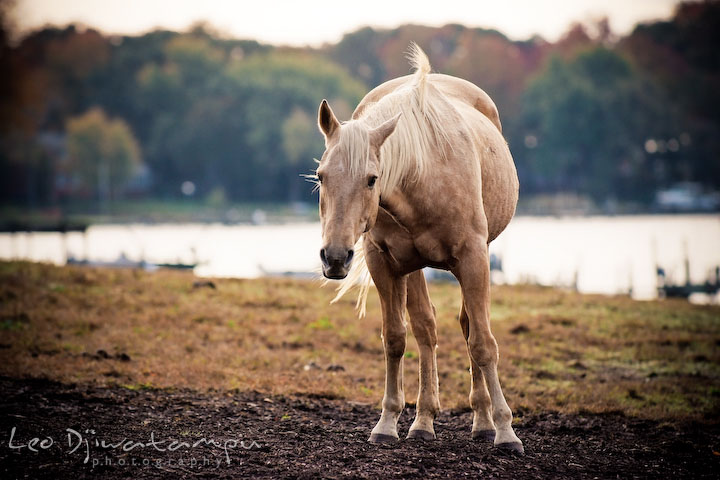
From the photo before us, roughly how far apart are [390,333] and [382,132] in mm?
1920

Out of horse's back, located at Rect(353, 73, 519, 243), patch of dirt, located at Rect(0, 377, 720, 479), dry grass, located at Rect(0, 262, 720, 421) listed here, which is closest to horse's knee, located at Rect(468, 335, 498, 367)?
patch of dirt, located at Rect(0, 377, 720, 479)

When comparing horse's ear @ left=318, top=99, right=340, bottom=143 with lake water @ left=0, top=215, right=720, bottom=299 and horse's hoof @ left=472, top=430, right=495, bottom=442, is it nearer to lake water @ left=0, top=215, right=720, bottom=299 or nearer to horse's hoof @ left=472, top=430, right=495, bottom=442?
horse's hoof @ left=472, top=430, right=495, bottom=442

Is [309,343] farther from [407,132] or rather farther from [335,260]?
[335,260]

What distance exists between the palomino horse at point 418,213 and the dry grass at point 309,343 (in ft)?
6.05

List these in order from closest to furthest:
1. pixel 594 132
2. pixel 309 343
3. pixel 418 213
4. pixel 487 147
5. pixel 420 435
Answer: pixel 418 213 < pixel 420 435 < pixel 487 147 < pixel 309 343 < pixel 594 132

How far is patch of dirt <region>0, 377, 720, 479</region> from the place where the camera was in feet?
18.2

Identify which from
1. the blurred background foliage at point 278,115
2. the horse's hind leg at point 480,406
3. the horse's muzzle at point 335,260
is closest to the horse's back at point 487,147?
the horse's hind leg at point 480,406

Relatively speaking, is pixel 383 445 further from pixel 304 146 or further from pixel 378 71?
pixel 378 71

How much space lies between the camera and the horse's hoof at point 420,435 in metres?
6.55

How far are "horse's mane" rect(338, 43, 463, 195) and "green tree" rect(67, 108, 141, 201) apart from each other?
7090cm

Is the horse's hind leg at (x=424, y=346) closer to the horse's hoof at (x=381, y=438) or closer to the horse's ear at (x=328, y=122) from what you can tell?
the horse's hoof at (x=381, y=438)

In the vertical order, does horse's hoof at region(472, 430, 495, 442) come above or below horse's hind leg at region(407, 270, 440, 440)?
below

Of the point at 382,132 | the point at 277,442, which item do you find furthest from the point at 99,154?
the point at 382,132

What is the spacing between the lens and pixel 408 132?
566 centimetres
